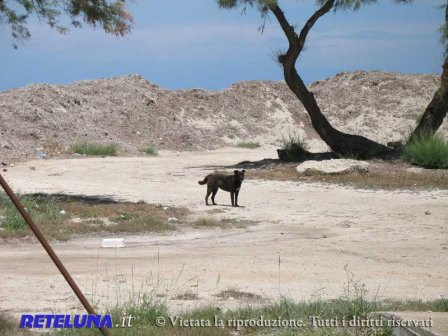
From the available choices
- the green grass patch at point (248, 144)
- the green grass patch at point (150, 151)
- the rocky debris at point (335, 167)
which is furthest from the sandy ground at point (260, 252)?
the green grass patch at point (248, 144)

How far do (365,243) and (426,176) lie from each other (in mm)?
8788

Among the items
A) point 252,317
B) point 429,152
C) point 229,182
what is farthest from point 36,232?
point 429,152

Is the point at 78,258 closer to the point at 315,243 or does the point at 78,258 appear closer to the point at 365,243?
the point at 315,243

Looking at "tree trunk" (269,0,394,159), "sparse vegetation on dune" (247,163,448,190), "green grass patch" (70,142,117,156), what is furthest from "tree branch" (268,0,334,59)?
"green grass patch" (70,142,117,156)

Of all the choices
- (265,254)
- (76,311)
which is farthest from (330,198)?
(76,311)

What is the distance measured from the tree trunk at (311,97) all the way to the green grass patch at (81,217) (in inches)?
443

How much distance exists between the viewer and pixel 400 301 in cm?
796

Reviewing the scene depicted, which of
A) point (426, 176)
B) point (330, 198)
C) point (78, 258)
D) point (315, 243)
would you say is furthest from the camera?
point (426, 176)

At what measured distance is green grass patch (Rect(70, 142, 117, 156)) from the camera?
29750 mm

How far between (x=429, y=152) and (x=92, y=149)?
46.8ft

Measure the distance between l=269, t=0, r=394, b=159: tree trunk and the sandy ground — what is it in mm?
6195

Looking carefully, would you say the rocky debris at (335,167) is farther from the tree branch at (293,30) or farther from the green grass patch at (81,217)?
the green grass patch at (81,217)

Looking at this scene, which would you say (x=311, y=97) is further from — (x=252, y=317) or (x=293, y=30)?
(x=252, y=317)

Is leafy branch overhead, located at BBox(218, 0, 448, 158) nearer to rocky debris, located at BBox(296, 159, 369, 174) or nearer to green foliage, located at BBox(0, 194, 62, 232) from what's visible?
rocky debris, located at BBox(296, 159, 369, 174)
